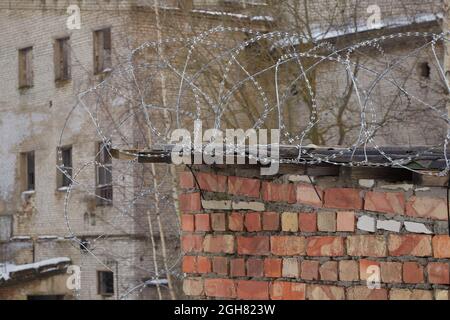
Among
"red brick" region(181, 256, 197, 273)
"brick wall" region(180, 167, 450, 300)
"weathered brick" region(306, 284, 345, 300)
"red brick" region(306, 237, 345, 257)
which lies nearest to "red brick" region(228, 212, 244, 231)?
"brick wall" region(180, 167, 450, 300)

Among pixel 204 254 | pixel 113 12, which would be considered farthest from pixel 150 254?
pixel 204 254

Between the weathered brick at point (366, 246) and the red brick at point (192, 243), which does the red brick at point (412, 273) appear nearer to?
the weathered brick at point (366, 246)

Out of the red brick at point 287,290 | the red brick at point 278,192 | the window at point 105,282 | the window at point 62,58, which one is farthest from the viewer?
the window at point 62,58

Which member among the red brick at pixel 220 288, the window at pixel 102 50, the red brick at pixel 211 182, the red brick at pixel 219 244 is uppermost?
the window at pixel 102 50

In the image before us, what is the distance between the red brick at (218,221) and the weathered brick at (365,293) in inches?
39.8

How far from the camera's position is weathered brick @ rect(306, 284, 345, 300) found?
5.56m

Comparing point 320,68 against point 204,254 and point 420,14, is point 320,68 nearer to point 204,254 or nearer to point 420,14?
point 420,14

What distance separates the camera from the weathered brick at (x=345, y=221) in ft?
18.1

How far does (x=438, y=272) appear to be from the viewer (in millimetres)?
5266

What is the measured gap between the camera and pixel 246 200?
605cm

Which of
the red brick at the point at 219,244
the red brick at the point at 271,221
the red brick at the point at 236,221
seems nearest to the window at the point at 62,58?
the red brick at the point at 219,244

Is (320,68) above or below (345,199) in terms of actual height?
above

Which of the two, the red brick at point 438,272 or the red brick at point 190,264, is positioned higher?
the red brick at point 190,264
